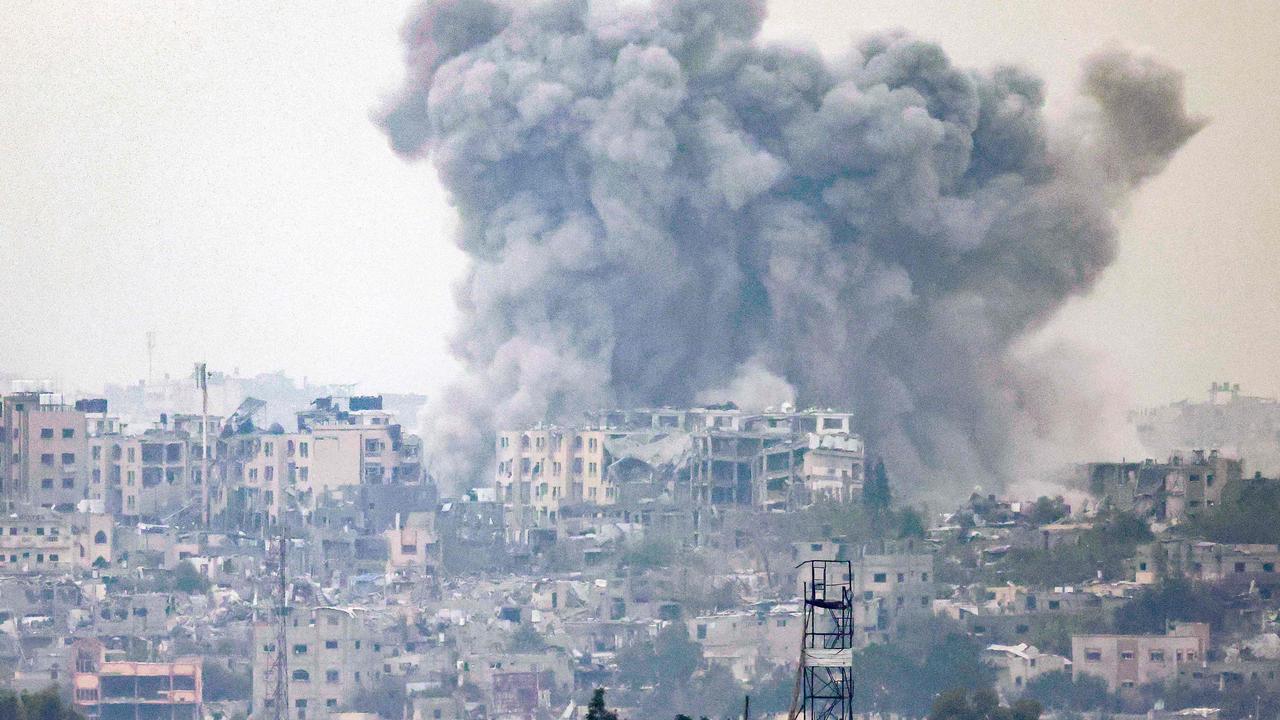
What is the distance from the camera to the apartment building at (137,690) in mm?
65438

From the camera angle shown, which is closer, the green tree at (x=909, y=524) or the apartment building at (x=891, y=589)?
the apartment building at (x=891, y=589)

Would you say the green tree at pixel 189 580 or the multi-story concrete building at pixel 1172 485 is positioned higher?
the multi-story concrete building at pixel 1172 485

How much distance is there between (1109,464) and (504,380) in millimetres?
10577

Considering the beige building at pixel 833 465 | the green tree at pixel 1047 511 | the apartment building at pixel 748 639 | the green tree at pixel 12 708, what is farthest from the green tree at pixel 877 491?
the green tree at pixel 12 708

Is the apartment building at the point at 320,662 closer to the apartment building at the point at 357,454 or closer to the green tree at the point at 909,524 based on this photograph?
the green tree at the point at 909,524

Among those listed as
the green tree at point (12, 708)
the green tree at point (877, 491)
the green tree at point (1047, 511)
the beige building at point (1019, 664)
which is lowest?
the green tree at point (12, 708)

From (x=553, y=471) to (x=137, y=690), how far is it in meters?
14.4

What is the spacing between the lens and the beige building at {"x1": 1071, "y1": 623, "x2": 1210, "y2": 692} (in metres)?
66.4

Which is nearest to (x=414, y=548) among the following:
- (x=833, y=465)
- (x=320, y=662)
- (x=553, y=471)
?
(x=553, y=471)

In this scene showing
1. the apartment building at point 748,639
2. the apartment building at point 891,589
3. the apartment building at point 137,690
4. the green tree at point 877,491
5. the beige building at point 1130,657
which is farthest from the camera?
the green tree at point 877,491

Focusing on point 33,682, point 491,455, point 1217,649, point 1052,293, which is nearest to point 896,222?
point 1052,293

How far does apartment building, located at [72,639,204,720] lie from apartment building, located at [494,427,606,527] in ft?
42.6

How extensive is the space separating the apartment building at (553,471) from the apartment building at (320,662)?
38.5ft

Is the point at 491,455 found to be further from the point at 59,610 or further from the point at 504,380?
the point at 59,610
